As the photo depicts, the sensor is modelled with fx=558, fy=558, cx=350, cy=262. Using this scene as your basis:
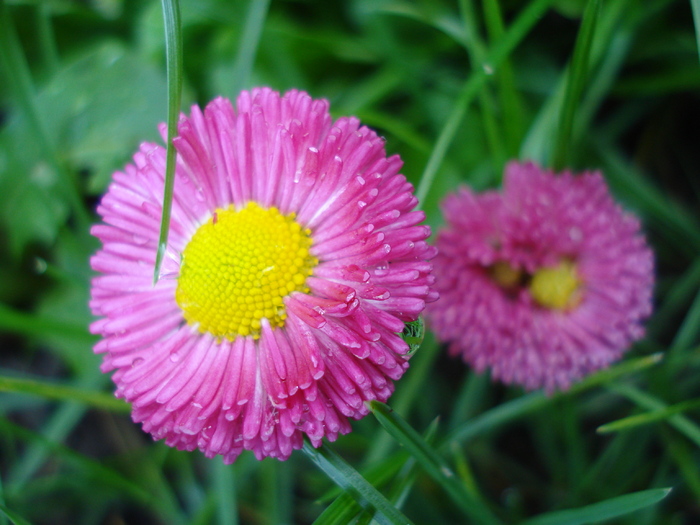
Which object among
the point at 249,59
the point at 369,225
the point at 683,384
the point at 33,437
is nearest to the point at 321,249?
the point at 369,225

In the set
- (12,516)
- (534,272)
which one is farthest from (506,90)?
(12,516)

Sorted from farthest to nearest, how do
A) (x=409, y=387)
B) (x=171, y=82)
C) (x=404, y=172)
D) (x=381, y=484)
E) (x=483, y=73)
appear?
(x=404, y=172) → (x=409, y=387) → (x=483, y=73) → (x=381, y=484) → (x=171, y=82)

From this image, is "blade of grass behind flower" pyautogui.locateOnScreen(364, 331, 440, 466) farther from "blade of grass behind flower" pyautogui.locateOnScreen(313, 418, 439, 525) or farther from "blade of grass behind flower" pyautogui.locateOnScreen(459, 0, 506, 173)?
"blade of grass behind flower" pyautogui.locateOnScreen(459, 0, 506, 173)

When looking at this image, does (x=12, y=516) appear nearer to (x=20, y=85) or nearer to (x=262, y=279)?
(x=262, y=279)

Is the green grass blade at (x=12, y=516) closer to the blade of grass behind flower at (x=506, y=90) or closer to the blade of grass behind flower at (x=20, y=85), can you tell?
the blade of grass behind flower at (x=20, y=85)

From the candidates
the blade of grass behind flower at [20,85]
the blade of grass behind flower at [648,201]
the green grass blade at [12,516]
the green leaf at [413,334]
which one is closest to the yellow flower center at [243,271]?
the green leaf at [413,334]

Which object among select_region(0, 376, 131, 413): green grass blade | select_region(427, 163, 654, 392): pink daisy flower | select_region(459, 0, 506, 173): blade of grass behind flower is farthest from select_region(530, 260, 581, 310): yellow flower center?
select_region(0, 376, 131, 413): green grass blade

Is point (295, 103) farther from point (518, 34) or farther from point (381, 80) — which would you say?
point (381, 80)
